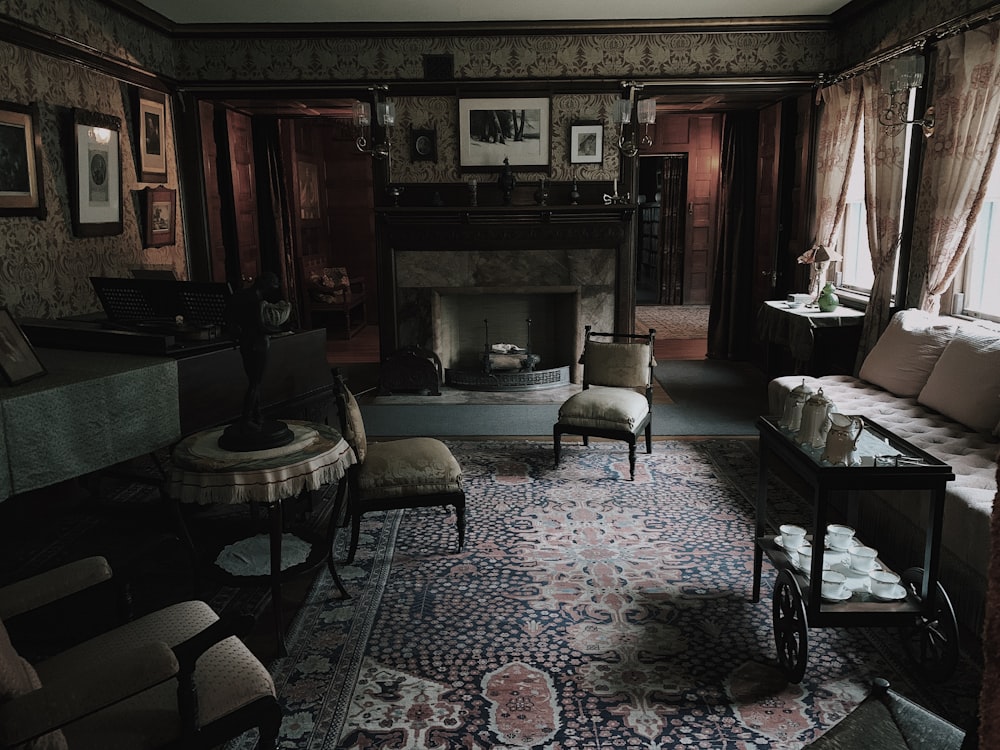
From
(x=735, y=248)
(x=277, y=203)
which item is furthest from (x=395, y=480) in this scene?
(x=277, y=203)

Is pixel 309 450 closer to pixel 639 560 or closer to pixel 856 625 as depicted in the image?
pixel 639 560

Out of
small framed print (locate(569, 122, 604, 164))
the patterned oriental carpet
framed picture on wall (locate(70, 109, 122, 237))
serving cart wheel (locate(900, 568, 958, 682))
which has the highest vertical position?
small framed print (locate(569, 122, 604, 164))

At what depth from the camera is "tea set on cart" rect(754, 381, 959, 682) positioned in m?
2.57

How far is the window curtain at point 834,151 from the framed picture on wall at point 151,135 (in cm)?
577

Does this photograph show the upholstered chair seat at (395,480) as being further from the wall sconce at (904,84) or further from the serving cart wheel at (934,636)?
the wall sconce at (904,84)

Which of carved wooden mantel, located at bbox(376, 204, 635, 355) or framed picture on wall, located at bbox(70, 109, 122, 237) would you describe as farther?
carved wooden mantel, located at bbox(376, 204, 635, 355)

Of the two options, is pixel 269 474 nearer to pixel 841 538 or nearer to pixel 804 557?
pixel 804 557

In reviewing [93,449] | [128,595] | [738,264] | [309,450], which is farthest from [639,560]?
[738,264]

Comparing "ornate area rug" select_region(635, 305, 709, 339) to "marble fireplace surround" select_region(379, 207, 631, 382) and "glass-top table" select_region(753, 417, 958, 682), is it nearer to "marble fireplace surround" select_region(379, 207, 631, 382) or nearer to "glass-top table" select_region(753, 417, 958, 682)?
"marble fireplace surround" select_region(379, 207, 631, 382)

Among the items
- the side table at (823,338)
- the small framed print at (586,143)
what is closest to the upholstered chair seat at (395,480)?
the side table at (823,338)

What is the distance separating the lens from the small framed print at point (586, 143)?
6.81 m

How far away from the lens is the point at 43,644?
7.31ft

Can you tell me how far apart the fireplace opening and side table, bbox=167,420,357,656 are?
164 inches

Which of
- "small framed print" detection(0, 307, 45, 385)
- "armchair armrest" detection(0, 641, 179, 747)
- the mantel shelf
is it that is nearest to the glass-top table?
"armchair armrest" detection(0, 641, 179, 747)
